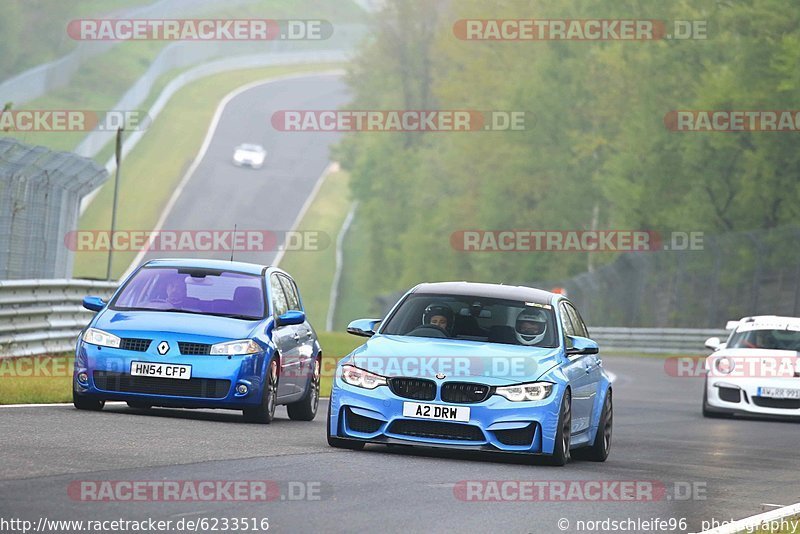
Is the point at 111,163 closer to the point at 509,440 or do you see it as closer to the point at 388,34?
the point at 388,34

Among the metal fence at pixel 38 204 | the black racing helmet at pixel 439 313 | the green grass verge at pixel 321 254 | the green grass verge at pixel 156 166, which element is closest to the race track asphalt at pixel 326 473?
the black racing helmet at pixel 439 313

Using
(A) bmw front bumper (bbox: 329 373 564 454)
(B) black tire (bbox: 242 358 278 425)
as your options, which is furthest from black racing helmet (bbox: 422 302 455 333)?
(B) black tire (bbox: 242 358 278 425)

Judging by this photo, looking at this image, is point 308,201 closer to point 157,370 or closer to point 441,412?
point 157,370

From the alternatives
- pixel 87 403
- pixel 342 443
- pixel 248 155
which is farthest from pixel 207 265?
pixel 248 155

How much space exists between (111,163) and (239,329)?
6150cm

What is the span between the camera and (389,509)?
9.72 m

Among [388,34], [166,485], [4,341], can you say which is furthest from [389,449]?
[388,34]

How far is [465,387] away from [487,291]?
1.52 metres

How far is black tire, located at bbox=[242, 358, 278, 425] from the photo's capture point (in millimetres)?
15734

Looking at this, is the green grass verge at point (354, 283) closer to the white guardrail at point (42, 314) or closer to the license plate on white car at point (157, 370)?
the white guardrail at point (42, 314)

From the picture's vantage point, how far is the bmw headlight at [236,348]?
15.4 m

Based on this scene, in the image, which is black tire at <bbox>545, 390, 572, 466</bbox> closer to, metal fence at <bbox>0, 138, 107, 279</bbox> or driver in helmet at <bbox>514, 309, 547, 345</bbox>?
driver in helmet at <bbox>514, 309, 547, 345</bbox>

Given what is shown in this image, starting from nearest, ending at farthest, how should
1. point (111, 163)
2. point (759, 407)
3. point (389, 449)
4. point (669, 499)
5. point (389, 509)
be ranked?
point (389, 509)
point (669, 499)
point (389, 449)
point (759, 407)
point (111, 163)

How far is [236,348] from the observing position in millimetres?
15445
